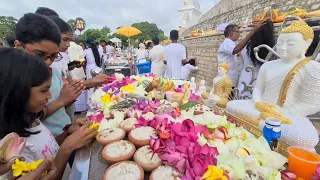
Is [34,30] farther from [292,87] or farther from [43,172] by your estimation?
[292,87]

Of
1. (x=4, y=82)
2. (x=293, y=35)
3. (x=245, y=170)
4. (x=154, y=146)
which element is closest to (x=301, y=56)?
(x=293, y=35)

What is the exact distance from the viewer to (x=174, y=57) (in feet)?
15.3

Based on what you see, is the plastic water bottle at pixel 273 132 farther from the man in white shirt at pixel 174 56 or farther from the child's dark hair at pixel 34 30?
the man in white shirt at pixel 174 56

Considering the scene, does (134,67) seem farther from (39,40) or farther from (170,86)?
(39,40)

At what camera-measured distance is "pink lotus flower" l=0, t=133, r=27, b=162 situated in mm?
743

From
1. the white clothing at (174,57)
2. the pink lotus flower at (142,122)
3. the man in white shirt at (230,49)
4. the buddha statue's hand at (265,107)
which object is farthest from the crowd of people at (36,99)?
the white clothing at (174,57)

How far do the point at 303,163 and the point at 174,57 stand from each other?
13.2 feet

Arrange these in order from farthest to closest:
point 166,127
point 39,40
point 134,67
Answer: point 134,67, point 39,40, point 166,127

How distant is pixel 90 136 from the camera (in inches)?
44.2

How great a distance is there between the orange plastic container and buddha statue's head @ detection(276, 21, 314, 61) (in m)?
0.72

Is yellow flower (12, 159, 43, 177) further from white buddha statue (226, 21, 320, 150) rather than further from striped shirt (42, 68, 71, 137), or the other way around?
white buddha statue (226, 21, 320, 150)

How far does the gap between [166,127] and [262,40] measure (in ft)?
7.53

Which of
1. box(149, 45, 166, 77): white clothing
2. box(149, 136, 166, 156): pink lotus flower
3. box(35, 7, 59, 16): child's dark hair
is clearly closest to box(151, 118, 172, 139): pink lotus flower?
box(149, 136, 166, 156): pink lotus flower

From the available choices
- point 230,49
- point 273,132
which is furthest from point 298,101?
point 230,49
